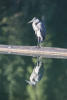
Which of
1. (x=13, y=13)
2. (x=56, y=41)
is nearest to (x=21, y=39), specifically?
(x=56, y=41)

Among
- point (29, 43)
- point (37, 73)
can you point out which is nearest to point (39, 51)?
point (37, 73)

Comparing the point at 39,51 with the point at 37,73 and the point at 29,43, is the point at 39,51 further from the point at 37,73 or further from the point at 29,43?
the point at 29,43

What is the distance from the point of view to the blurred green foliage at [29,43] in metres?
3.03

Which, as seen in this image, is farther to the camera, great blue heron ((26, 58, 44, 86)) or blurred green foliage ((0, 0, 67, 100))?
blurred green foliage ((0, 0, 67, 100))

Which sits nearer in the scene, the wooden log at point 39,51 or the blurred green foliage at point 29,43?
the wooden log at point 39,51

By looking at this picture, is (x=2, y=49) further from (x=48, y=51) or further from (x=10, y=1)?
(x=10, y=1)

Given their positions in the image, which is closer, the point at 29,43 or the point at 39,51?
the point at 39,51

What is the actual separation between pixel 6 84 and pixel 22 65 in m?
0.34

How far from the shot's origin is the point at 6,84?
3152mm

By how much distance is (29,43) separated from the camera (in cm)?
380

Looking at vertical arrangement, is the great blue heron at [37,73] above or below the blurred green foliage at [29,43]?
below

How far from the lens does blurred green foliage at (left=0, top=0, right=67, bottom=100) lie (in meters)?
3.03

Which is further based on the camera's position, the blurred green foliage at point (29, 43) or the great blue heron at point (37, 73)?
the blurred green foliage at point (29, 43)

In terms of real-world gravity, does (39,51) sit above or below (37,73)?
above
